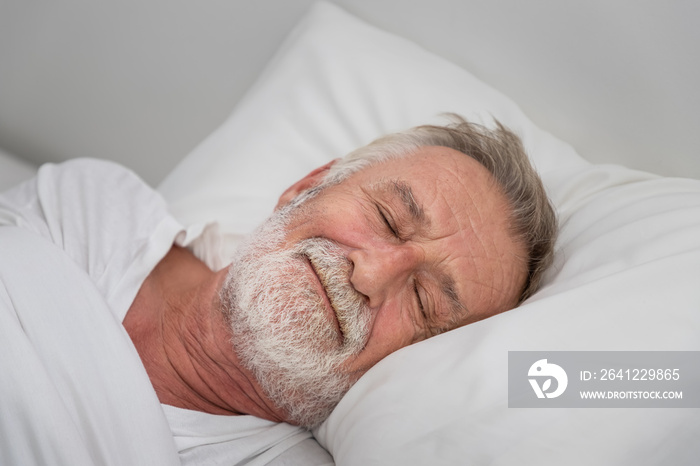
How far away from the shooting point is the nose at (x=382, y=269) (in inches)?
48.3

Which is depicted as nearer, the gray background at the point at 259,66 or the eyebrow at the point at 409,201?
the eyebrow at the point at 409,201

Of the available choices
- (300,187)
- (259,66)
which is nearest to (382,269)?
(300,187)

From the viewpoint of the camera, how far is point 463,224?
1350 millimetres

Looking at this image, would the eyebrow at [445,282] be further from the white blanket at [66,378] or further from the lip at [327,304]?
the white blanket at [66,378]

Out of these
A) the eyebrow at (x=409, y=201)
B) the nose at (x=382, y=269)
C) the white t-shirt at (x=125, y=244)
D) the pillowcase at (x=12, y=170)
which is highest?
the eyebrow at (x=409, y=201)

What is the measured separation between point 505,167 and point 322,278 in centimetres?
53

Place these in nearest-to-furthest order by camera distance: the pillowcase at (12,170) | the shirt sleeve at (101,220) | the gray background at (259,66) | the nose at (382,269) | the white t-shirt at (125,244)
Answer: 1. the nose at (382,269)
2. the white t-shirt at (125,244)
3. the shirt sleeve at (101,220)
4. the gray background at (259,66)
5. the pillowcase at (12,170)

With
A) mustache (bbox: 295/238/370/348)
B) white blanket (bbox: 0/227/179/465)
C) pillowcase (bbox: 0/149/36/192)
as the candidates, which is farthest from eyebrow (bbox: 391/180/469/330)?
pillowcase (bbox: 0/149/36/192)

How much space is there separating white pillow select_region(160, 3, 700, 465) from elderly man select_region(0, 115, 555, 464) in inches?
3.5

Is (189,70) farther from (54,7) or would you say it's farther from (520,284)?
(520,284)

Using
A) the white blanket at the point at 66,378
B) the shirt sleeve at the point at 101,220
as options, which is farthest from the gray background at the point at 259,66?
the white blanket at the point at 66,378

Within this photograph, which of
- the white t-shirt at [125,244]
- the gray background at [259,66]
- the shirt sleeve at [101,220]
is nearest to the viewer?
the white t-shirt at [125,244]

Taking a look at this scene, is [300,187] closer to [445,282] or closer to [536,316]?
[445,282]

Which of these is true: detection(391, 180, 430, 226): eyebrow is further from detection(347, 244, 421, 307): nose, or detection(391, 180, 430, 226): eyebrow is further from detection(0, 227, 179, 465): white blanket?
detection(0, 227, 179, 465): white blanket
